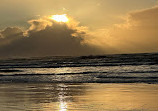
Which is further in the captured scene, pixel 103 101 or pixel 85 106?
pixel 103 101

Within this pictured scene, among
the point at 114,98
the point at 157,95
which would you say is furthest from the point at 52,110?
the point at 157,95

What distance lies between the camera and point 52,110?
11211 mm

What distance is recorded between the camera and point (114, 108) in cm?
1123

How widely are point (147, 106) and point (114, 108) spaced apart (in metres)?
1.38

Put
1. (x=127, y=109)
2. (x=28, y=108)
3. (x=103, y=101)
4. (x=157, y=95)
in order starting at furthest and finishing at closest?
(x=157, y=95) → (x=103, y=101) → (x=28, y=108) → (x=127, y=109)

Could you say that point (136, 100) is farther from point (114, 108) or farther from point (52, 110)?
point (52, 110)

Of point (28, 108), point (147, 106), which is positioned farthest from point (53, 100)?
point (147, 106)

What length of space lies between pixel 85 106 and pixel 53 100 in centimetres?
236

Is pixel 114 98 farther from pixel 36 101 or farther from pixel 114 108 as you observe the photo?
pixel 36 101

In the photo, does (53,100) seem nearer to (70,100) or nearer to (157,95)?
(70,100)

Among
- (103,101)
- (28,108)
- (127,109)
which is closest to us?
(127,109)

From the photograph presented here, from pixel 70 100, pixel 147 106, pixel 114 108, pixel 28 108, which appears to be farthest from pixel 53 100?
pixel 147 106

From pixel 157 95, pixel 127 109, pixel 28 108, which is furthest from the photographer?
pixel 157 95

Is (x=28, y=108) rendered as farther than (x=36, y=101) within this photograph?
No
